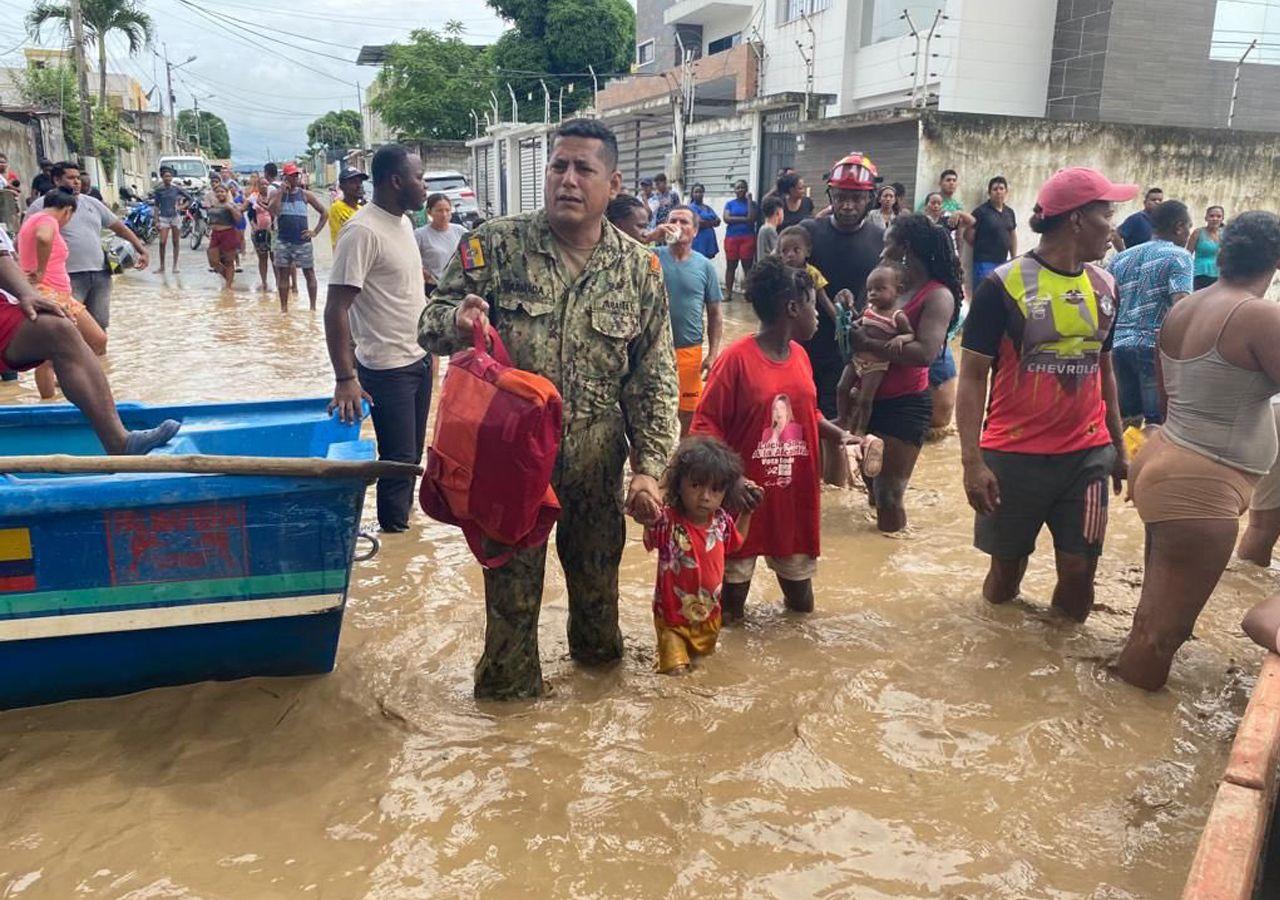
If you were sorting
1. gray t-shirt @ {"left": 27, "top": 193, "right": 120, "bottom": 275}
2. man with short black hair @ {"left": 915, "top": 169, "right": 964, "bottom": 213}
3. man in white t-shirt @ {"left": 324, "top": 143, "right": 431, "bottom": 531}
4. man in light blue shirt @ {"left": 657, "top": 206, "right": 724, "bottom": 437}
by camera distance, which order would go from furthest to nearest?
man with short black hair @ {"left": 915, "top": 169, "right": 964, "bottom": 213}, gray t-shirt @ {"left": 27, "top": 193, "right": 120, "bottom": 275}, man in light blue shirt @ {"left": 657, "top": 206, "right": 724, "bottom": 437}, man in white t-shirt @ {"left": 324, "top": 143, "right": 431, "bottom": 531}

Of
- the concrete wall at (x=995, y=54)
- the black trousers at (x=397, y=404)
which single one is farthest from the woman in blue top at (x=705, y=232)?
the black trousers at (x=397, y=404)

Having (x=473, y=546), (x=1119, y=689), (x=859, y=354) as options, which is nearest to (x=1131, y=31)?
(x=859, y=354)

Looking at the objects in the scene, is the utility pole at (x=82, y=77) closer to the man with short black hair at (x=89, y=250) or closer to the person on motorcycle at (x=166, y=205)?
the person on motorcycle at (x=166, y=205)

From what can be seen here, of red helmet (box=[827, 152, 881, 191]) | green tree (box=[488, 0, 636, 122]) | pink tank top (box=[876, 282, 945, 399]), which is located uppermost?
green tree (box=[488, 0, 636, 122])

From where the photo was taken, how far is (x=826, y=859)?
2541 millimetres

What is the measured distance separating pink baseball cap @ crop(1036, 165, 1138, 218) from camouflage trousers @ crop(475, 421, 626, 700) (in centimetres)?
179

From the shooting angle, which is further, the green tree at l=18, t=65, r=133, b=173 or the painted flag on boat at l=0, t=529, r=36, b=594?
the green tree at l=18, t=65, r=133, b=173

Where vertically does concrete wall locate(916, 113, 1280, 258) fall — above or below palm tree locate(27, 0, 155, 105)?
below

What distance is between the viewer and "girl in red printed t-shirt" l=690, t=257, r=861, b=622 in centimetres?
358

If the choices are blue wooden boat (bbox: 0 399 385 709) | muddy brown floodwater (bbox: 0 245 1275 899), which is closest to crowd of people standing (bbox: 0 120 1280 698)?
muddy brown floodwater (bbox: 0 245 1275 899)

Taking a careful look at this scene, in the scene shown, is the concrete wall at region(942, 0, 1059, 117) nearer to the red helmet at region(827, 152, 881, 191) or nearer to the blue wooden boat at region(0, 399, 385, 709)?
the red helmet at region(827, 152, 881, 191)

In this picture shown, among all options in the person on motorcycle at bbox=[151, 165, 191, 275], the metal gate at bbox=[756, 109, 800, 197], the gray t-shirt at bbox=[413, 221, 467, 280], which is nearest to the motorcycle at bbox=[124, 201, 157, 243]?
the person on motorcycle at bbox=[151, 165, 191, 275]

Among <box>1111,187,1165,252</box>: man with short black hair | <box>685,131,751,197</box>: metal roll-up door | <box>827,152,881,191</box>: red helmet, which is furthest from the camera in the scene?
<box>685,131,751,197</box>: metal roll-up door

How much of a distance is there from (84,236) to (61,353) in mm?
4825
